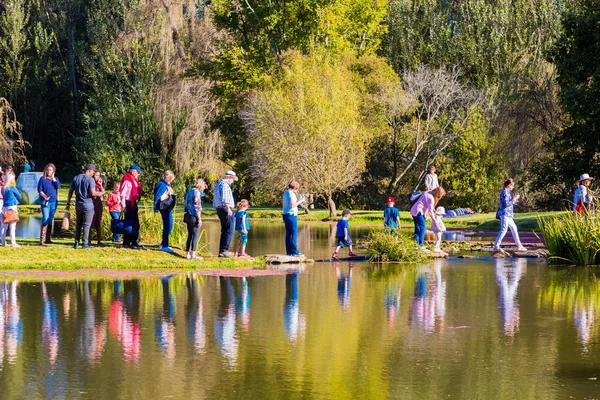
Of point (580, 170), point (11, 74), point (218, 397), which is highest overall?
point (11, 74)

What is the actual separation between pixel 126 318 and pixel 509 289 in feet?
23.3

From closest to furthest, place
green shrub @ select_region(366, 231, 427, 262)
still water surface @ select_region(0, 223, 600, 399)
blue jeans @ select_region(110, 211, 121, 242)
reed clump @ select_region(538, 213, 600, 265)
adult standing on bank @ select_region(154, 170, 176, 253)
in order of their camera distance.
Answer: still water surface @ select_region(0, 223, 600, 399) < adult standing on bank @ select_region(154, 170, 176, 253) < reed clump @ select_region(538, 213, 600, 265) < green shrub @ select_region(366, 231, 427, 262) < blue jeans @ select_region(110, 211, 121, 242)

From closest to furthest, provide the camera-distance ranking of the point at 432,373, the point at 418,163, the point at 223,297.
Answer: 1. the point at 432,373
2. the point at 223,297
3. the point at 418,163

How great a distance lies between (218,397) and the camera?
33.1 ft

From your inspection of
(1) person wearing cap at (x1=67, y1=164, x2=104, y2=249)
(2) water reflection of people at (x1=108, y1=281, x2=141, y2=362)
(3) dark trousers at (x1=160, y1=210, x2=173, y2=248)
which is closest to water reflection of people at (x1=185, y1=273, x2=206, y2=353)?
(2) water reflection of people at (x1=108, y1=281, x2=141, y2=362)

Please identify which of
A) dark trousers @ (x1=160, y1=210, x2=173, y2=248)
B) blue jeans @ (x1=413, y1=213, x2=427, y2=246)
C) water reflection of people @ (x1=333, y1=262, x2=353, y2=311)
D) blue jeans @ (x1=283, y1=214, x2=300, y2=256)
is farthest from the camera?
blue jeans @ (x1=413, y1=213, x2=427, y2=246)

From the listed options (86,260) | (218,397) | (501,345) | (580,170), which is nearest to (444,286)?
(501,345)

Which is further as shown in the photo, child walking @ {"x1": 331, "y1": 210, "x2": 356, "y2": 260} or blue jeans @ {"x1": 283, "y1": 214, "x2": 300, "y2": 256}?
child walking @ {"x1": 331, "y1": 210, "x2": 356, "y2": 260}

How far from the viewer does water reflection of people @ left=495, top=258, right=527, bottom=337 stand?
14578 mm

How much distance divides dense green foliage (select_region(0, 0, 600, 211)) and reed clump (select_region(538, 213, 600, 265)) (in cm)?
2003

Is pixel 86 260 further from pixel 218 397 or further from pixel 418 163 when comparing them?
pixel 418 163

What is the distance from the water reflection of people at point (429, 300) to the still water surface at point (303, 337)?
33 millimetres

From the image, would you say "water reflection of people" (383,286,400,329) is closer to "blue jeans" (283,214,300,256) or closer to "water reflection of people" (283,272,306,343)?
"water reflection of people" (283,272,306,343)

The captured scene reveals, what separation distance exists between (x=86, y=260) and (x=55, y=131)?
54.9 m
